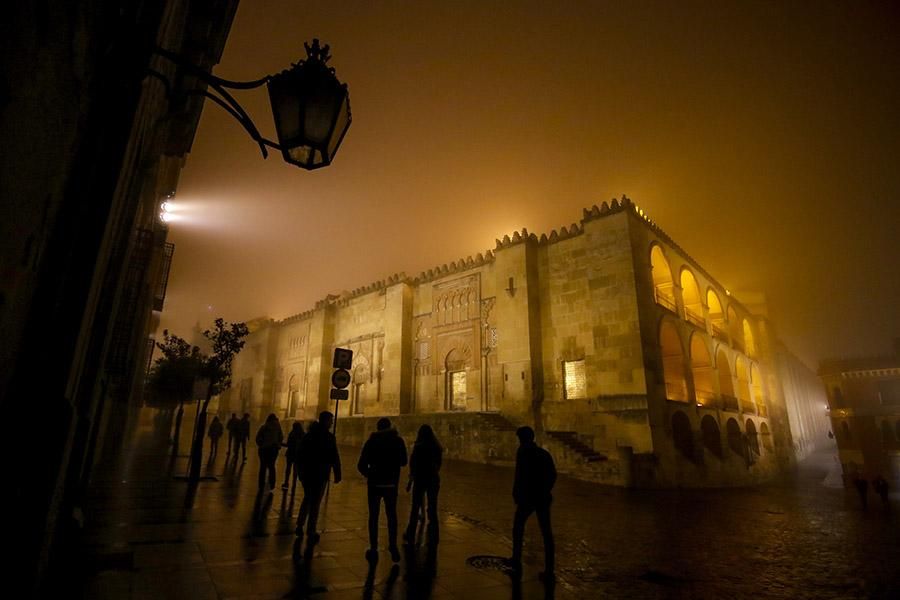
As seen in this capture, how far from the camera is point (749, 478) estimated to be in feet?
73.4

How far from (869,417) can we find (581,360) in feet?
129

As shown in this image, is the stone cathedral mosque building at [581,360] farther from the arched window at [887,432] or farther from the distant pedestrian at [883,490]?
the arched window at [887,432]

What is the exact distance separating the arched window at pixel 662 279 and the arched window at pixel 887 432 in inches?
1301

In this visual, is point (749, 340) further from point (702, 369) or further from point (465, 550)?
point (465, 550)

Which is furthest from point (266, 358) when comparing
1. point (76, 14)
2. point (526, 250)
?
point (76, 14)

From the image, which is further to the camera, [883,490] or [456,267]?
[456,267]

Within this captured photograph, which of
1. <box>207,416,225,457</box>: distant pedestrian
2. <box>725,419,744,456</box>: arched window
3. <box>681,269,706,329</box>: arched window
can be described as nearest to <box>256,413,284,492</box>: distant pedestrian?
<box>207,416,225,457</box>: distant pedestrian

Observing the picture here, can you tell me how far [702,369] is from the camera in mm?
24359

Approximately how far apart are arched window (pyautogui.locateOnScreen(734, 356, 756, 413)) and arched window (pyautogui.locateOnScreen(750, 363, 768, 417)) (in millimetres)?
1014

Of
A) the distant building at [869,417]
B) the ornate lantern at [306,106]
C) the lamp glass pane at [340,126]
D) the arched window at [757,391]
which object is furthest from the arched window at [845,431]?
the ornate lantern at [306,106]

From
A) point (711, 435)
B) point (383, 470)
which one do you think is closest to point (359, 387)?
point (711, 435)

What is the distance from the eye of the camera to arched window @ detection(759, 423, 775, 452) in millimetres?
27688

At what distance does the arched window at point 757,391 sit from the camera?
97.7ft

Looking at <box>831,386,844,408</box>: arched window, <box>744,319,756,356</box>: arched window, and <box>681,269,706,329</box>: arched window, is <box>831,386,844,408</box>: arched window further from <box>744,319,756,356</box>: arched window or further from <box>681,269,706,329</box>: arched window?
<box>681,269,706,329</box>: arched window
